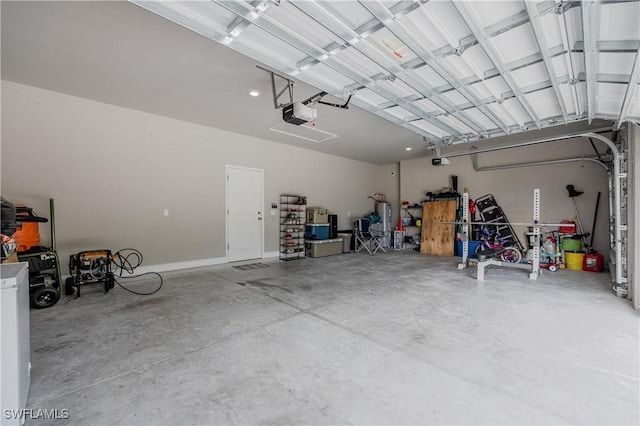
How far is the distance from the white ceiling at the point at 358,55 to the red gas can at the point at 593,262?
328cm

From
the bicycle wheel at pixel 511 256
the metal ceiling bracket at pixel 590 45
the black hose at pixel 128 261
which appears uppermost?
the metal ceiling bracket at pixel 590 45

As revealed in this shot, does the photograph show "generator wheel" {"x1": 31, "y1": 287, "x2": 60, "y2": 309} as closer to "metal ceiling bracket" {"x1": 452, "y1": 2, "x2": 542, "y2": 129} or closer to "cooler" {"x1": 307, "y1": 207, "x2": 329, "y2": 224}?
"cooler" {"x1": 307, "y1": 207, "x2": 329, "y2": 224}

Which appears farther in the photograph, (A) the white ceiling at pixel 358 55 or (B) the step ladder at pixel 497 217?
(B) the step ladder at pixel 497 217

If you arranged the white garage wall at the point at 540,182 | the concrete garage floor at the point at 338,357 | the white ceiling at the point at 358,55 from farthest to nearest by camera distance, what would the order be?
1. the white garage wall at the point at 540,182
2. the white ceiling at the point at 358,55
3. the concrete garage floor at the point at 338,357

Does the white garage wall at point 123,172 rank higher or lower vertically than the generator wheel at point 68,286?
higher

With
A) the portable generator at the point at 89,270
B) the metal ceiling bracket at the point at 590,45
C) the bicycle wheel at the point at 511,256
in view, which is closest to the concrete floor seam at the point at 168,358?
the portable generator at the point at 89,270

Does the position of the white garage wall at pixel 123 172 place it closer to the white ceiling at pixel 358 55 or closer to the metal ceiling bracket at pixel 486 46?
the white ceiling at pixel 358 55

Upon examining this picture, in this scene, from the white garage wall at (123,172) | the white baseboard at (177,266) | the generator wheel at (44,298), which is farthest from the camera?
the white baseboard at (177,266)

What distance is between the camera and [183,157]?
5520 millimetres

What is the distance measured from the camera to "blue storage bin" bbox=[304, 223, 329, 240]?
24.1ft


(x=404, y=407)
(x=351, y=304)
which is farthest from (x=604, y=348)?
(x=351, y=304)

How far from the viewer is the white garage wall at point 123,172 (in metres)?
4.04

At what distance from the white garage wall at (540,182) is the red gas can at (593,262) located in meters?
0.54

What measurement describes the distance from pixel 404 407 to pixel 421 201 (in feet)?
25.4
